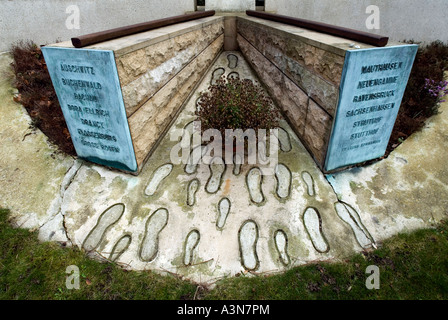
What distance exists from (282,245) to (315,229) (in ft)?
1.77

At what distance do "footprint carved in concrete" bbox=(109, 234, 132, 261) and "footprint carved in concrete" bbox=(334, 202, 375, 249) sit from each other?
9.59ft

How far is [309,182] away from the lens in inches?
163

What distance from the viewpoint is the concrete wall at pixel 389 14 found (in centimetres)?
664

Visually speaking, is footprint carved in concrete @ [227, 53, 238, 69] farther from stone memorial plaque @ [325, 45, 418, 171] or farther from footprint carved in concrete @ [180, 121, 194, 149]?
stone memorial plaque @ [325, 45, 418, 171]

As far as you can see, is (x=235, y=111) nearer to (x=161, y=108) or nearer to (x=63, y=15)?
(x=161, y=108)

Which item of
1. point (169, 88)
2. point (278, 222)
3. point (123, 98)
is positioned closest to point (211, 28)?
point (169, 88)

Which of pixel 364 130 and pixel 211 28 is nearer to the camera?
pixel 364 130

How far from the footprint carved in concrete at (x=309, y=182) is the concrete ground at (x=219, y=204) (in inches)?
0.6

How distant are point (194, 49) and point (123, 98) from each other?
2.41 m

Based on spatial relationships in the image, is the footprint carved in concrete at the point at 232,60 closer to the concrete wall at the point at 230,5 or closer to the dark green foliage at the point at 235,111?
the concrete wall at the point at 230,5

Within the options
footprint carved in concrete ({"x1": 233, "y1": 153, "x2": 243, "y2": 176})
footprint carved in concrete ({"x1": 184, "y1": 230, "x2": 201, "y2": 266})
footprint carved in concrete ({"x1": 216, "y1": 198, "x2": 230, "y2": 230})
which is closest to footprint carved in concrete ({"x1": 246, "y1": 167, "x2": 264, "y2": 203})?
footprint carved in concrete ({"x1": 233, "y1": 153, "x2": 243, "y2": 176})

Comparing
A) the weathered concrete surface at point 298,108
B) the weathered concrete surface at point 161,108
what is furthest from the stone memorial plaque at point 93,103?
the weathered concrete surface at point 298,108

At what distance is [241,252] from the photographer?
3.41 m
